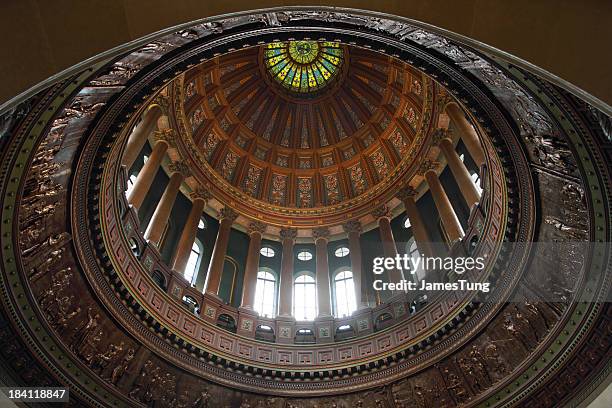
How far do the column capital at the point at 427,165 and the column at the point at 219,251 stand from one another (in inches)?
351

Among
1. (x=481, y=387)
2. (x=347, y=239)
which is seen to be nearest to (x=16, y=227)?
(x=481, y=387)

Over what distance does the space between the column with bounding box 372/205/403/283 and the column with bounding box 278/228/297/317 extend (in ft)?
13.5

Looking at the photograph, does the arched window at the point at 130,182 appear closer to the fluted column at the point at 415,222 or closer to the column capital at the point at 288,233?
the column capital at the point at 288,233

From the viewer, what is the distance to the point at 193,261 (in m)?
19.9

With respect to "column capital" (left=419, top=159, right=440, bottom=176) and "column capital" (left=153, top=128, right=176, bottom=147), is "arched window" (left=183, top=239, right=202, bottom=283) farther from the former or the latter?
"column capital" (left=419, top=159, right=440, bottom=176)

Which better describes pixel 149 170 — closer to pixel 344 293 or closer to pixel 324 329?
pixel 324 329

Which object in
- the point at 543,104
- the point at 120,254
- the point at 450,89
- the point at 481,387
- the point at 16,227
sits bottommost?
the point at 481,387

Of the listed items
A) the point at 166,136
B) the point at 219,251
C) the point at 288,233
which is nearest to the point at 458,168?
the point at 288,233

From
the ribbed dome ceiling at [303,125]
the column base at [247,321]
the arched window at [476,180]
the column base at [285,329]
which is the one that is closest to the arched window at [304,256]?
the ribbed dome ceiling at [303,125]

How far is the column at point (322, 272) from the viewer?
1869 cm

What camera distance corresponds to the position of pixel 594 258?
1065cm

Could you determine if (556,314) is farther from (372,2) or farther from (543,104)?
(372,2)

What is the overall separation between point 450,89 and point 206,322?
1054cm
